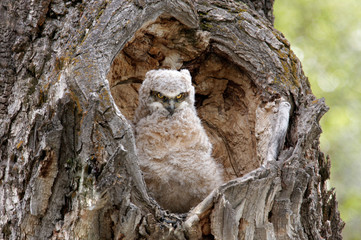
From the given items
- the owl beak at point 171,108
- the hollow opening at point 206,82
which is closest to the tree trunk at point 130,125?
the hollow opening at point 206,82

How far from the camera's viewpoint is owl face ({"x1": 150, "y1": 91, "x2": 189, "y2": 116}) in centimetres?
350

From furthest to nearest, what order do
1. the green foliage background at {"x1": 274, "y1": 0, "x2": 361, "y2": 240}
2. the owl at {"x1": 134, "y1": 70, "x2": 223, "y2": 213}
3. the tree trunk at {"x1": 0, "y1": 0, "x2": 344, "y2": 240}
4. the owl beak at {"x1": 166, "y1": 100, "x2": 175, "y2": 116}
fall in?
1. the green foliage background at {"x1": 274, "y1": 0, "x2": 361, "y2": 240}
2. the owl beak at {"x1": 166, "y1": 100, "x2": 175, "y2": 116}
3. the owl at {"x1": 134, "y1": 70, "x2": 223, "y2": 213}
4. the tree trunk at {"x1": 0, "y1": 0, "x2": 344, "y2": 240}

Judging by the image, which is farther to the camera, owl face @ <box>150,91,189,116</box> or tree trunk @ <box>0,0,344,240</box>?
owl face @ <box>150,91,189,116</box>

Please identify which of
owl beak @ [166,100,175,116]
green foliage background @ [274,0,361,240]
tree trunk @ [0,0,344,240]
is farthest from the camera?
green foliage background @ [274,0,361,240]

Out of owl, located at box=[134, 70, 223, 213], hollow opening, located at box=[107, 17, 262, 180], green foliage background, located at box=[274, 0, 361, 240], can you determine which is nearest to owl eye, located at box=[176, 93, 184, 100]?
owl, located at box=[134, 70, 223, 213]

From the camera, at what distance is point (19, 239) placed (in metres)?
2.49

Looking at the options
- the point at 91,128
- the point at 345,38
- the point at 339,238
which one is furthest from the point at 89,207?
the point at 345,38

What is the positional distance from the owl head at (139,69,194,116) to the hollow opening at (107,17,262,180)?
9.0 inches

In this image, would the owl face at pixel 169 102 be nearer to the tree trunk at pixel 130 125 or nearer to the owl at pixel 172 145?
the owl at pixel 172 145

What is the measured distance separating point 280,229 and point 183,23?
1.67m

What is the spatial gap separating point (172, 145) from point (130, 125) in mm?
504

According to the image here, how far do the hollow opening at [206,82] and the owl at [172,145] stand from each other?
22cm

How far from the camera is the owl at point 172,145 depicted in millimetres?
3182

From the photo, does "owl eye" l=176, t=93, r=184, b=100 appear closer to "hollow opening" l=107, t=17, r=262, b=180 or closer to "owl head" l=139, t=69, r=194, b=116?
"owl head" l=139, t=69, r=194, b=116
